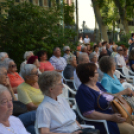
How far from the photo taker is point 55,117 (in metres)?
2.80

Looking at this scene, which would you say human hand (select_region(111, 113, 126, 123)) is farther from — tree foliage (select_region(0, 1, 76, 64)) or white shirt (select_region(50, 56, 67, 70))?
tree foliage (select_region(0, 1, 76, 64))

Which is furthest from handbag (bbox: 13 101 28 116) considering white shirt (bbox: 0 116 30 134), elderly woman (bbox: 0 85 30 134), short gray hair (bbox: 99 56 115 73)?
short gray hair (bbox: 99 56 115 73)

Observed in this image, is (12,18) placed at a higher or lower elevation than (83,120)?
higher

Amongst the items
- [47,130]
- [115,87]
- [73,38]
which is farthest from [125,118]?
[73,38]

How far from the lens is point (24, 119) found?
321 cm

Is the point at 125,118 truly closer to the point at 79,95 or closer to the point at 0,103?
the point at 79,95

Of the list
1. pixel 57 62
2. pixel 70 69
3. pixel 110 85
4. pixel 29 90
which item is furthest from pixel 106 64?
pixel 57 62

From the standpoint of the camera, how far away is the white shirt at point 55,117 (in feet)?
8.95

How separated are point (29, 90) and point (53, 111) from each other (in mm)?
1119

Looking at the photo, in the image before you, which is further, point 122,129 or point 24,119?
point 122,129

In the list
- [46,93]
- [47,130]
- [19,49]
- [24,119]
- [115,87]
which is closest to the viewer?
[47,130]

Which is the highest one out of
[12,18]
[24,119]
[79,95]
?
[12,18]

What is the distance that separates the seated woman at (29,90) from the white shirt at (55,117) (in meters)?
0.86

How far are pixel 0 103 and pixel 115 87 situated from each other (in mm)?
2438
